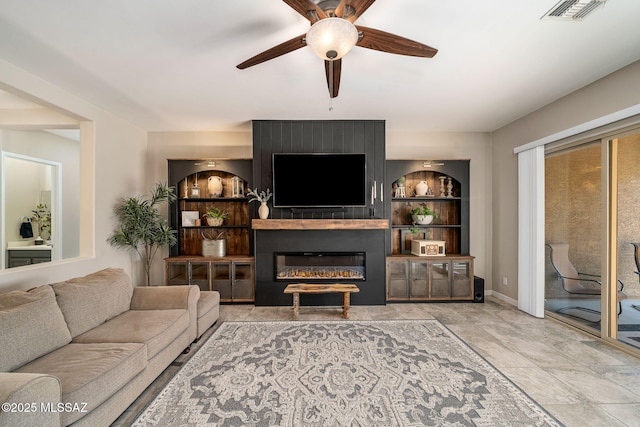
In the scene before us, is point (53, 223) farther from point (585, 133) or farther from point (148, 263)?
point (585, 133)

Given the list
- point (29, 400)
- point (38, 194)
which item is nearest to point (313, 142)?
point (29, 400)

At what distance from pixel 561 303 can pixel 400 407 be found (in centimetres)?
300

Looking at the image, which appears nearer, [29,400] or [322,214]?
[29,400]

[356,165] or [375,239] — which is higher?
[356,165]

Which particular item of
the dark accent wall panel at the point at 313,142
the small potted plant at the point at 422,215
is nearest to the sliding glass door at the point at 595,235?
the small potted plant at the point at 422,215

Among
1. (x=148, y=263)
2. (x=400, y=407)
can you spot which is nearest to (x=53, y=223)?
(x=148, y=263)

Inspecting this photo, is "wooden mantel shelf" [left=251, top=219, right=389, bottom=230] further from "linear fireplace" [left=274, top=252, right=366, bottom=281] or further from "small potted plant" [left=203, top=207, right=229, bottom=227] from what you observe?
"small potted plant" [left=203, top=207, right=229, bottom=227]

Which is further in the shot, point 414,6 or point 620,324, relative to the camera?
point 620,324

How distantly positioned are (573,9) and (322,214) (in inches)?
125

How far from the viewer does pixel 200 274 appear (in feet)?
14.0

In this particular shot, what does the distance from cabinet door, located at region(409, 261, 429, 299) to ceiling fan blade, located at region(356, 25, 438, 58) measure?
314cm

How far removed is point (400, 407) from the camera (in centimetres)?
193

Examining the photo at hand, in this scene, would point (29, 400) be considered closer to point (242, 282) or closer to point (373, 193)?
point (242, 282)

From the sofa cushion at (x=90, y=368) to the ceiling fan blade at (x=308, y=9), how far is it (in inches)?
93.5
